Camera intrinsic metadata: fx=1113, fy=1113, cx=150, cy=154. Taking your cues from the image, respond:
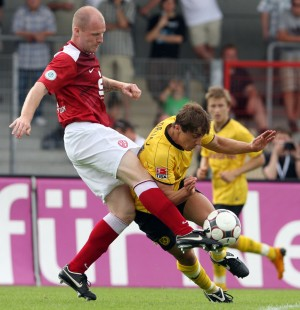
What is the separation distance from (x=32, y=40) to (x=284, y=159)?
14.3 feet

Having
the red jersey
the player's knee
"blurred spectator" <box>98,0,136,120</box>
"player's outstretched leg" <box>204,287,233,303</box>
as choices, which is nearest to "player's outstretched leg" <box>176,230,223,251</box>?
the player's knee

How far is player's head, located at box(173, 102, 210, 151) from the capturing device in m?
8.96

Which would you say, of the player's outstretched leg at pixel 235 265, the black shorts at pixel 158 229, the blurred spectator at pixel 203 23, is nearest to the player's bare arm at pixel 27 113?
the black shorts at pixel 158 229

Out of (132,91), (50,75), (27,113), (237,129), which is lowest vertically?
(237,129)

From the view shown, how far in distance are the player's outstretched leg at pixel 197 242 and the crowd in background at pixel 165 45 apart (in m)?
5.75

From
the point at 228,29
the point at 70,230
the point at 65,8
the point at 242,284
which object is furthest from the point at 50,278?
the point at 228,29

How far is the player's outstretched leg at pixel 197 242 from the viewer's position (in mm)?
8844

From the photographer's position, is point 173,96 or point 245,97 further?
point 173,96

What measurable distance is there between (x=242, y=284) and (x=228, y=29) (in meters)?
6.95

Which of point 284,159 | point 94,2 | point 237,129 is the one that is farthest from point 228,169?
point 94,2

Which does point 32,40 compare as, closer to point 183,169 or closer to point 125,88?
point 125,88

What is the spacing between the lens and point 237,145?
9.64m

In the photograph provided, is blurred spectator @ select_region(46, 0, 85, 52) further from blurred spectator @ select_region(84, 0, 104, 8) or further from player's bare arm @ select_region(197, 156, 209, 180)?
player's bare arm @ select_region(197, 156, 209, 180)

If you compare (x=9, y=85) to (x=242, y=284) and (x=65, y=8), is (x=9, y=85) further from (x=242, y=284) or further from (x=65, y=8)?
(x=242, y=284)
